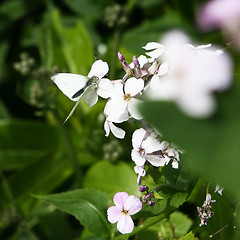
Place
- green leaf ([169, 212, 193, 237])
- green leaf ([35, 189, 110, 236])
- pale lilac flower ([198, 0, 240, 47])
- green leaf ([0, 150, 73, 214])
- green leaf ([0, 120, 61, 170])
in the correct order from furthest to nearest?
1. green leaf ([0, 120, 61, 170])
2. green leaf ([0, 150, 73, 214])
3. green leaf ([169, 212, 193, 237])
4. green leaf ([35, 189, 110, 236])
5. pale lilac flower ([198, 0, 240, 47])

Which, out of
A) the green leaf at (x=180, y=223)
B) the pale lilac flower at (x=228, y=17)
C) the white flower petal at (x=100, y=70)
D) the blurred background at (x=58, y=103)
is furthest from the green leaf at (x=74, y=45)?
the pale lilac flower at (x=228, y=17)

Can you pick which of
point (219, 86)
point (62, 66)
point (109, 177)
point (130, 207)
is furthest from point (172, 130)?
point (62, 66)

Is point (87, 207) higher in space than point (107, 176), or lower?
higher

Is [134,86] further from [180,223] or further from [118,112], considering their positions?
[180,223]

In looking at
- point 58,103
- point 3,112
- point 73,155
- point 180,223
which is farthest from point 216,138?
point 3,112

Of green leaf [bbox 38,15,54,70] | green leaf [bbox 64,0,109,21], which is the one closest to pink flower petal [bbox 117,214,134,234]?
green leaf [bbox 38,15,54,70]

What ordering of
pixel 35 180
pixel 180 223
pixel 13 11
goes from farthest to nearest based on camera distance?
pixel 13 11 < pixel 35 180 < pixel 180 223

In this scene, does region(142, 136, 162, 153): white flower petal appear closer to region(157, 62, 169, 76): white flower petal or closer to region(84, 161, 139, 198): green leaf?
region(157, 62, 169, 76): white flower petal
